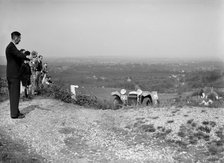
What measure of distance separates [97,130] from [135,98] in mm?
3206

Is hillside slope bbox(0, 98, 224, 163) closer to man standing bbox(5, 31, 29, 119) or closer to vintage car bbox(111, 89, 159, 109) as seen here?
man standing bbox(5, 31, 29, 119)

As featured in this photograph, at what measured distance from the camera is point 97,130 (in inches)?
304

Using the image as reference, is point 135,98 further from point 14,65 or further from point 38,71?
point 14,65

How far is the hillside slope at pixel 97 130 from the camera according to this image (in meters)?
6.32

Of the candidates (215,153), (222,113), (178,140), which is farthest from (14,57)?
(222,113)

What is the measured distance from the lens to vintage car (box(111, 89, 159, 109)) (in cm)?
1062

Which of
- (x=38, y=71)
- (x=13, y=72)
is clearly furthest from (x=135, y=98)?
(x=13, y=72)

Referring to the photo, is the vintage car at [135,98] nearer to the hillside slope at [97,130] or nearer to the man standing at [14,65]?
the hillside slope at [97,130]

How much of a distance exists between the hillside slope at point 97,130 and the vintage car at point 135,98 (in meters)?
1.16

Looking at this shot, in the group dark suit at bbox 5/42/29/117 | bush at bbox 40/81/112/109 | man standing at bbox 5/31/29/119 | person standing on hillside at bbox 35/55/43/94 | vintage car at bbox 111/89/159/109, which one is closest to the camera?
man standing at bbox 5/31/29/119

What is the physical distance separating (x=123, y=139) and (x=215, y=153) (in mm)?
1940

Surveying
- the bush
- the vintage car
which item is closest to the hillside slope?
the bush

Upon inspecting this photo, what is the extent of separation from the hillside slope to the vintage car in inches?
45.6

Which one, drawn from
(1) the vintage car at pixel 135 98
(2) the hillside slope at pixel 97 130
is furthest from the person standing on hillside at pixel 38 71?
(1) the vintage car at pixel 135 98
